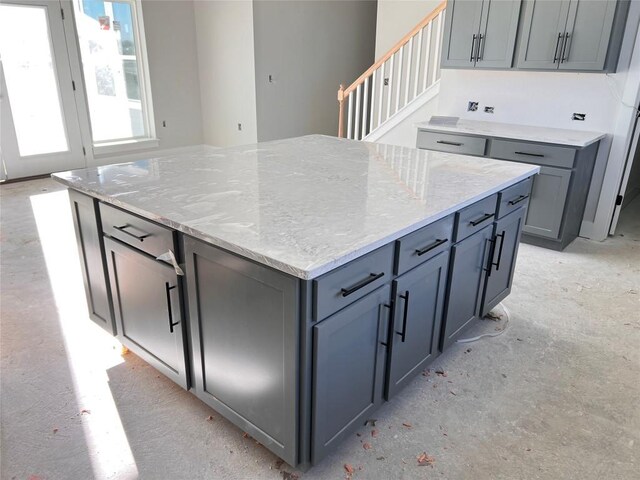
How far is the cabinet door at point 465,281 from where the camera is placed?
6.81 ft

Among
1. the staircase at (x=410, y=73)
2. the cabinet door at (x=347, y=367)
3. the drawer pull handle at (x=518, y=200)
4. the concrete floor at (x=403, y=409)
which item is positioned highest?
the staircase at (x=410, y=73)

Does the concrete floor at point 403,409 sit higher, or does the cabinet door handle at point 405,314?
the cabinet door handle at point 405,314

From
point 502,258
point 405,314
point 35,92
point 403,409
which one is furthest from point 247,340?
point 35,92

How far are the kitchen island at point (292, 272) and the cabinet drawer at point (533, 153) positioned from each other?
52.1 inches

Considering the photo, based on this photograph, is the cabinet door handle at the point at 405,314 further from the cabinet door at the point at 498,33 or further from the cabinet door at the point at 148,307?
the cabinet door at the point at 498,33

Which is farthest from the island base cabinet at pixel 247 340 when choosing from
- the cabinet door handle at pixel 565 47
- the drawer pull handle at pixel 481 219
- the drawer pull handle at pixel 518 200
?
the cabinet door handle at pixel 565 47

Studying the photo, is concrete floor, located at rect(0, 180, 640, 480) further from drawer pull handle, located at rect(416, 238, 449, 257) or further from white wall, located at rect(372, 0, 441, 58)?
white wall, located at rect(372, 0, 441, 58)

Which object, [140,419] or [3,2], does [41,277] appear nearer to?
[140,419]

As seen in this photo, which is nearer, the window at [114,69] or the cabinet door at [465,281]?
the cabinet door at [465,281]

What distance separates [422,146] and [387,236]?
300cm

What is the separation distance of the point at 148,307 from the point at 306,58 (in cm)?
594

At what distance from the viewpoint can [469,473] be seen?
67.1 inches

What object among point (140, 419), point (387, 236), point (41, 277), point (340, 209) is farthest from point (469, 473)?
point (41, 277)

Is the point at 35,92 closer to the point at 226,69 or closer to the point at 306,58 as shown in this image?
the point at 226,69
